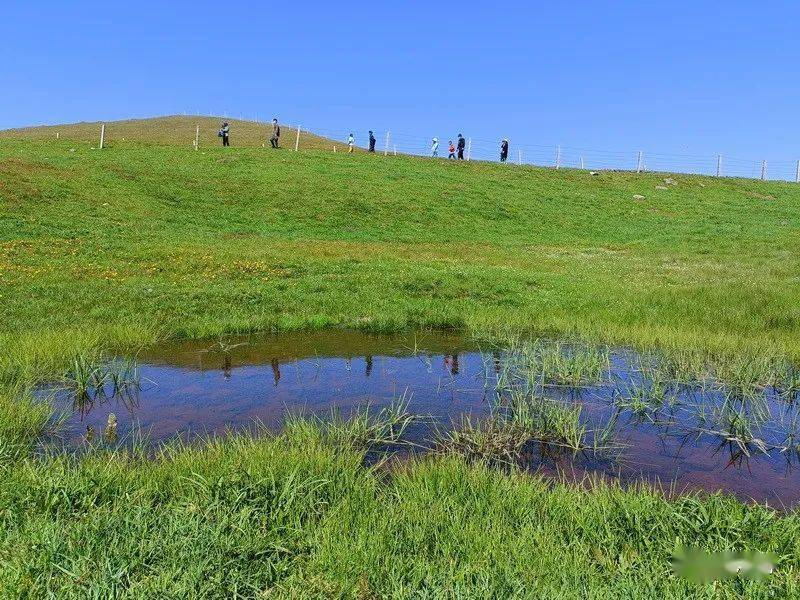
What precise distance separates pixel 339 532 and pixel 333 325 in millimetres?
9914

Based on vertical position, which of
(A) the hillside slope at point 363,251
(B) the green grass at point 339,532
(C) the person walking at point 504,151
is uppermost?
(C) the person walking at point 504,151

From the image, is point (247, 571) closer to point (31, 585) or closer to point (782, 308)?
point (31, 585)

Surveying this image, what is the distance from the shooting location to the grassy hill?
76125 millimetres

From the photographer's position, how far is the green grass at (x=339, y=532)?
14.6 ft

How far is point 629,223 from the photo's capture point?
1630 inches

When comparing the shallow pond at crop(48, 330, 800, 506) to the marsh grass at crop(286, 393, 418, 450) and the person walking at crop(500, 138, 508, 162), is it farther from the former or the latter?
the person walking at crop(500, 138, 508, 162)

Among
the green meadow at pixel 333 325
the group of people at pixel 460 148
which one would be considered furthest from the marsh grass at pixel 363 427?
the group of people at pixel 460 148

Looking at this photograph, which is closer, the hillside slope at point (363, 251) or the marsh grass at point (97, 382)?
the marsh grass at point (97, 382)

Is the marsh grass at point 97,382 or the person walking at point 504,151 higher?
the person walking at point 504,151

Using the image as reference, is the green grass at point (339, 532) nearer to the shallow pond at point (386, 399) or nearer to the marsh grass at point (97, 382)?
the shallow pond at point (386, 399)

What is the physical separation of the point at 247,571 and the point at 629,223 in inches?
1619

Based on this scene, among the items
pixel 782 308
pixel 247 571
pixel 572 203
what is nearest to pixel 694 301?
pixel 782 308

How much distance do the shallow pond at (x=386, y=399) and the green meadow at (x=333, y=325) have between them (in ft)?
3.03

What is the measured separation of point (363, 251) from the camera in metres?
26.3
